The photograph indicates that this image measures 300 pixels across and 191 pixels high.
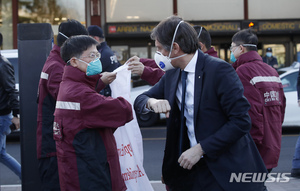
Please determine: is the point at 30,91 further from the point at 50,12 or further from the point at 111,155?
the point at 50,12

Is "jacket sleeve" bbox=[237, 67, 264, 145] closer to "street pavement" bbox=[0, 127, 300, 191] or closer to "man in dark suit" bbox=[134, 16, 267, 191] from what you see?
"man in dark suit" bbox=[134, 16, 267, 191]

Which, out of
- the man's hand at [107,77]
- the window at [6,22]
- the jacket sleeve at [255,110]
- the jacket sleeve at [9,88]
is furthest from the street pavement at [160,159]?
the window at [6,22]

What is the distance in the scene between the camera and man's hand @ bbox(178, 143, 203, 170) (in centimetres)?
255

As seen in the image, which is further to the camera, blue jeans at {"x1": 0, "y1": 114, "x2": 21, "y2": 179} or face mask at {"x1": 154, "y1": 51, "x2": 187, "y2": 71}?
blue jeans at {"x1": 0, "y1": 114, "x2": 21, "y2": 179}

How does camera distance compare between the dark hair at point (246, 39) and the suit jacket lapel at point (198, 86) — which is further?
the dark hair at point (246, 39)

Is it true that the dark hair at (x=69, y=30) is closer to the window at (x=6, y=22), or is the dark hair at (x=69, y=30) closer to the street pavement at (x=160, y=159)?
the street pavement at (x=160, y=159)

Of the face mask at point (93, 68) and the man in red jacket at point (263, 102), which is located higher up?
the face mask at point (93, 68)

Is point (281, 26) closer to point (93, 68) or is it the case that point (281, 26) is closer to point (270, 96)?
point (270, 96)

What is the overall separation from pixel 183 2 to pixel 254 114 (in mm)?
14526

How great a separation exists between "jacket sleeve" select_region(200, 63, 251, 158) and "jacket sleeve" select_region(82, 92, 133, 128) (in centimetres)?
84

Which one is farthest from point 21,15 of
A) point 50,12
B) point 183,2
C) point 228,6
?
point 228,6

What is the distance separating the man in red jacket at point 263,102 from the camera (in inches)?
163

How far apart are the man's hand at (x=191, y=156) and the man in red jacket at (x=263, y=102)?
170 cm

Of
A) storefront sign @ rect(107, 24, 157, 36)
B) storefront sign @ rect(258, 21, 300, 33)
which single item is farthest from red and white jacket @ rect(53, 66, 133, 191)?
storefront sign @ rect(258, 21, 300, 33)
